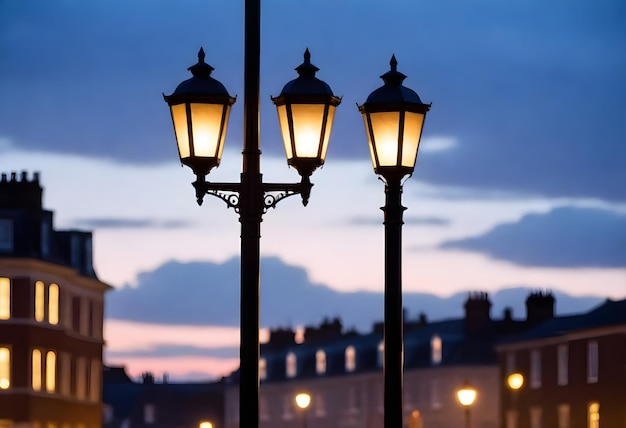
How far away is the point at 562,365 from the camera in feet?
322

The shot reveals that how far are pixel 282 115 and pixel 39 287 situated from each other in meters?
71.1

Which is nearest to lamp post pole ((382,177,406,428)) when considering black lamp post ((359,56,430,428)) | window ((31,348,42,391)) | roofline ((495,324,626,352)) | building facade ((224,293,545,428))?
black lamp post ((359,56,430,428))

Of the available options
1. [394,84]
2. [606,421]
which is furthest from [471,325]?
[394,84]

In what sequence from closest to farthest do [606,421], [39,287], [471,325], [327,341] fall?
[39,287] → [606,421] → [471,325] → [327,341]

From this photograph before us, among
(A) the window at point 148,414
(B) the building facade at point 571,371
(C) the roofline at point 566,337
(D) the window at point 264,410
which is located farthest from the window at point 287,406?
(C) the roofline at point 566,337

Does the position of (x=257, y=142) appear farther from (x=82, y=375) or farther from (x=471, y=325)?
(x=471, y=325)

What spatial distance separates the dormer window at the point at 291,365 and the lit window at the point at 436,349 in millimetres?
23497

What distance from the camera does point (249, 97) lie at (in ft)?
49.0

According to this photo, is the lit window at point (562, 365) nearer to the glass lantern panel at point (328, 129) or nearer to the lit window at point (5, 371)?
the lit window at point (5, 371)

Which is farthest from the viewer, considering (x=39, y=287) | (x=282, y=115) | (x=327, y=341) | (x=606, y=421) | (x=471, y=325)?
(x=327, y=341)

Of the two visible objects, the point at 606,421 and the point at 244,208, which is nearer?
the point at 244,208

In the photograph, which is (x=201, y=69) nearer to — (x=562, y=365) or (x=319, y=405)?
(x=562, y=365)

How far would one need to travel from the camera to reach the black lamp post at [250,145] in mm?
14594

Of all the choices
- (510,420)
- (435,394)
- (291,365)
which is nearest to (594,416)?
(510,420)
